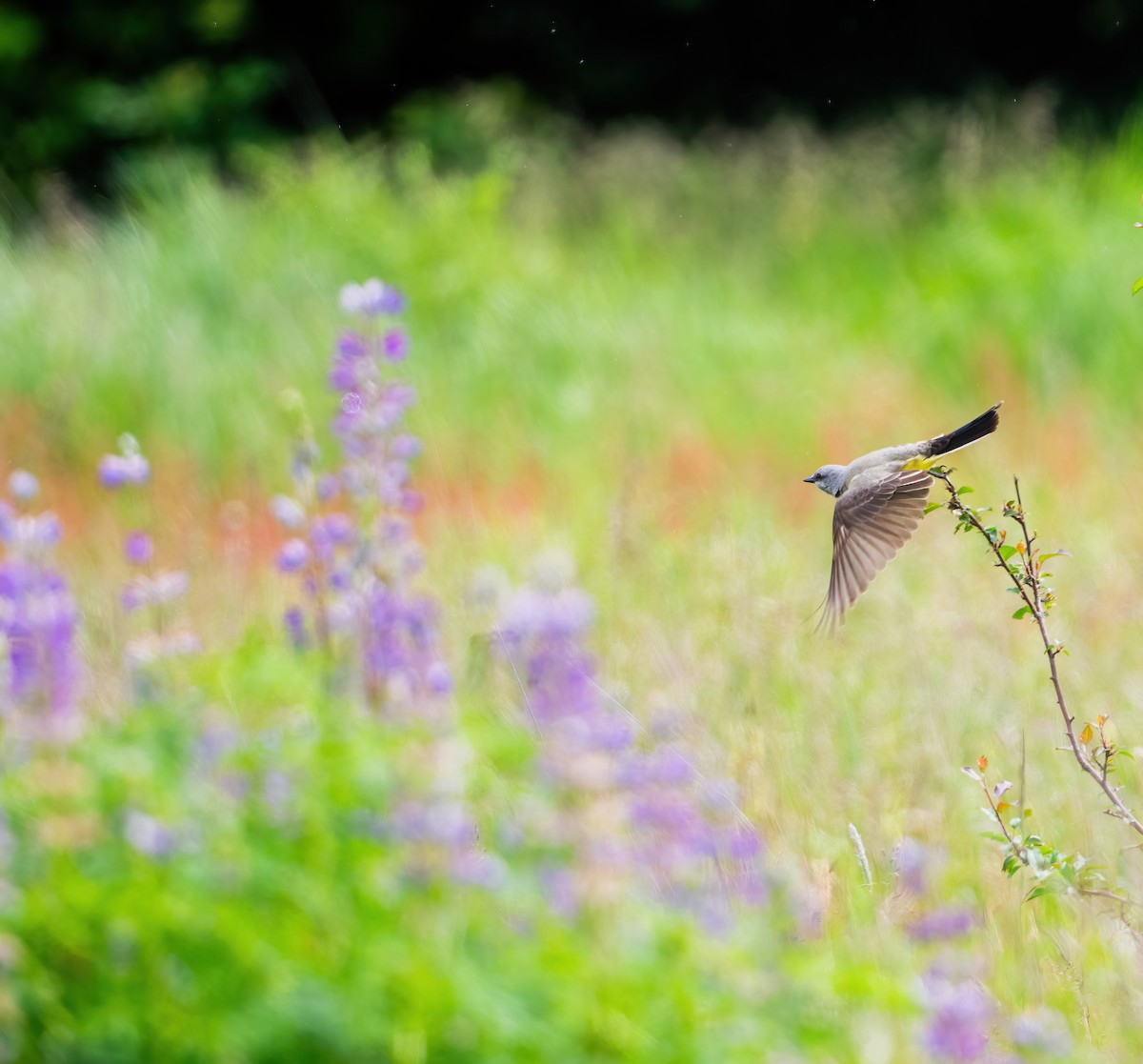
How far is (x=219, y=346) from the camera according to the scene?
6.38m

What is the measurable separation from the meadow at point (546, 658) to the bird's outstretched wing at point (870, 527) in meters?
Result: 0.34

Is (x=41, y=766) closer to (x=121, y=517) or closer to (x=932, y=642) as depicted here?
(x=932, y=642)

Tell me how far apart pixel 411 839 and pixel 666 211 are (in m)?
8.99

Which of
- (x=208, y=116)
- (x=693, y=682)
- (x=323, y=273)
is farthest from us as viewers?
(x=208, y=116)

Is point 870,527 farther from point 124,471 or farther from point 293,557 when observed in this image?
point 124,471

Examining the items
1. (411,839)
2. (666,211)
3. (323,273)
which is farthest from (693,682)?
(666,211)

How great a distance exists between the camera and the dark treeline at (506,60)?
13.8m

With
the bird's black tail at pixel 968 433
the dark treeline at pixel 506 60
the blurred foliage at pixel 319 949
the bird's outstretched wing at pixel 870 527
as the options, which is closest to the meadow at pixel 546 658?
the blurred foliage at pixel 319 949

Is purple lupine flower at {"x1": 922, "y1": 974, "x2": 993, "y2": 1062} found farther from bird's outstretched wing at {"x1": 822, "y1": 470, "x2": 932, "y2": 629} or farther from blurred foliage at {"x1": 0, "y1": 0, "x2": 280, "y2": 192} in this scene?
blurred foliage at {"x1": 0, "y1": 0, "x2": 280, "y2": 192}

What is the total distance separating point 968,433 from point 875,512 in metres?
0.18

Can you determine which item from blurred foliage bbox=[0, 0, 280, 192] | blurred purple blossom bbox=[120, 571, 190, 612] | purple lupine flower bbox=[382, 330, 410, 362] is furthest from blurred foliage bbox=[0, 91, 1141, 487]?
blurred foliage bbox=[0, 0, 280, 192]

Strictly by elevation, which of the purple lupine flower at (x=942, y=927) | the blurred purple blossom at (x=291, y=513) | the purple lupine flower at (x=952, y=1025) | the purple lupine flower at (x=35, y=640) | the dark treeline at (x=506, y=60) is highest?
the dark treeline at (x=506, y=60)

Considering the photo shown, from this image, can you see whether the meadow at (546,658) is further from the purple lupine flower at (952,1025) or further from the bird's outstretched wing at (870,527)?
the bird's outstretched wing at (870,527)

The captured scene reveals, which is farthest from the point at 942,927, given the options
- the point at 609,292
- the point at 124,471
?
the point at 609,292
